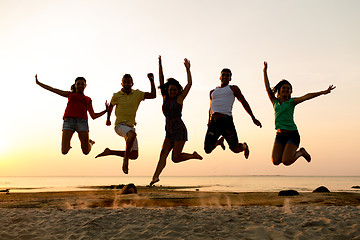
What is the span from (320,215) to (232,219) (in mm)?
2388

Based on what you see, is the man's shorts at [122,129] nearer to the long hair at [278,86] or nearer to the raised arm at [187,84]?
the raised arm at [187,84]

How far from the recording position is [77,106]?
9578mm

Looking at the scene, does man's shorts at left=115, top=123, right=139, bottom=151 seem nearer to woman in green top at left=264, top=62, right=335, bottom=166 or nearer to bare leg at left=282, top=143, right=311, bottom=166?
woman in green top at left=264, top=62, right=335, bottom=166

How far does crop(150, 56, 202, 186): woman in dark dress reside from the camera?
8.62 m

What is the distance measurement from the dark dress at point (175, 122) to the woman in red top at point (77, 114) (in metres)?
1.88

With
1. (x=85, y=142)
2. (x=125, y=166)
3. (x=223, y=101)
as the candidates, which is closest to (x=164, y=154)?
(x=125, y=166)

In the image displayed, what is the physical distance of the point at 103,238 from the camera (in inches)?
293

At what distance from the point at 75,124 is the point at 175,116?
9.62 feet

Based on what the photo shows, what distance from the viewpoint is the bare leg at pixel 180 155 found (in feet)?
28.8

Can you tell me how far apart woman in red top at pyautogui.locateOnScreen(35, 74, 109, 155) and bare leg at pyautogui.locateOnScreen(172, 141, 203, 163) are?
2266 mm

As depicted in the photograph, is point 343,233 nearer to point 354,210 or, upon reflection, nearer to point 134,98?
point 354,210

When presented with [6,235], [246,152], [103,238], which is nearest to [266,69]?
[246,152]

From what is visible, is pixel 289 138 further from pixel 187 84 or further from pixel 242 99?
pixel 187 84

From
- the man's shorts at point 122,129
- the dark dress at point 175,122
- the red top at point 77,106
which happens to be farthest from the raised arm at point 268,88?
the red top at point 77,106
